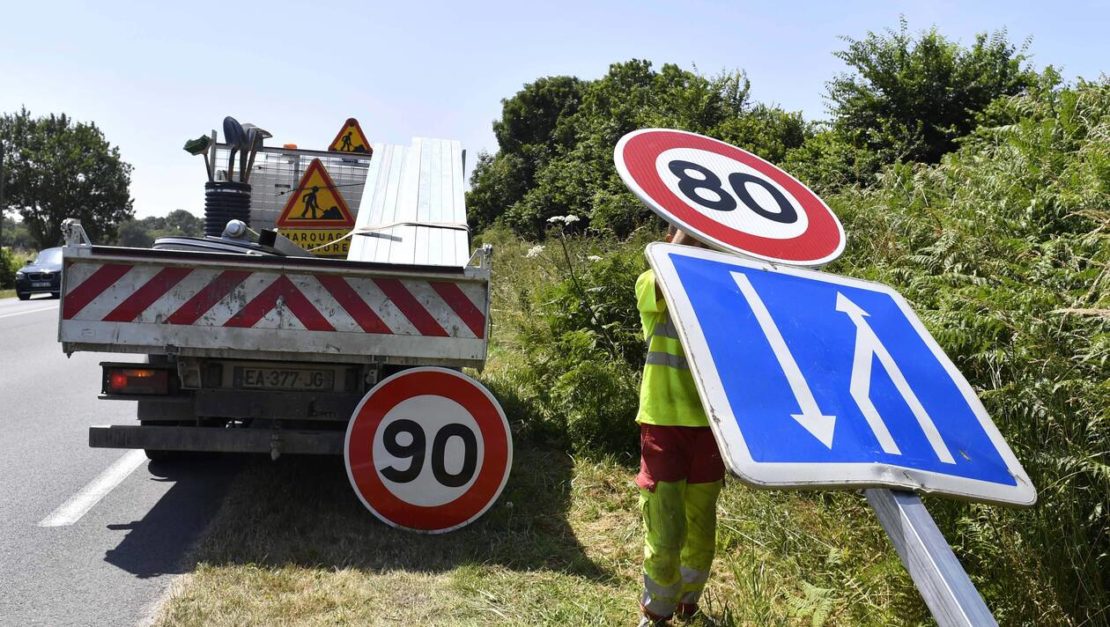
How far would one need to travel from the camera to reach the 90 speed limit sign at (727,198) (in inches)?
93.8

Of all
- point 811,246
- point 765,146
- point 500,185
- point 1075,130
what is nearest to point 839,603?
point 811,246

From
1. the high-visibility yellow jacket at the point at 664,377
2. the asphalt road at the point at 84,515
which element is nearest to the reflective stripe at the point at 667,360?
the high-visibility yellow jacket at the point at 664,377

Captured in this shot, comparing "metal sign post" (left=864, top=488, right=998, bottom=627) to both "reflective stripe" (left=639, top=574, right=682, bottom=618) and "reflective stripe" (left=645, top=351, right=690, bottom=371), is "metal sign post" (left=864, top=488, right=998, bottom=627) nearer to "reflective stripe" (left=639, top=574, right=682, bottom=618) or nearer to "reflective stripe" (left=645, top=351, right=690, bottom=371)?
"reflective stripe" (left=645, top=351, right=690, bottom=371)

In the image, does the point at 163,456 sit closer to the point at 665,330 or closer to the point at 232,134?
the point at 232,134

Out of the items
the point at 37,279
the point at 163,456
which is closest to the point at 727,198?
the point at 163,456

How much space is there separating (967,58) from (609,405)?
318 inches

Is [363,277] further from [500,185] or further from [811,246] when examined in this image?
[500,185]

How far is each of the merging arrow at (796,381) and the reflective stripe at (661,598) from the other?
205 centimetres

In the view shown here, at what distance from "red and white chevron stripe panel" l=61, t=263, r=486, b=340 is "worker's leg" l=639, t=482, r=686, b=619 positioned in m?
1.76

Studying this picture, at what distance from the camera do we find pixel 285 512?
5246mm

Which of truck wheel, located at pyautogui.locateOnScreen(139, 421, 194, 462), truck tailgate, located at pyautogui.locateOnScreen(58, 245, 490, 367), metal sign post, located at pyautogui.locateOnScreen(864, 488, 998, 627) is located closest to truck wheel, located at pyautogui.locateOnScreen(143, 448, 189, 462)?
truck wheel, located at pyautogui.locateOnScreen(139, 421, 194, 462)

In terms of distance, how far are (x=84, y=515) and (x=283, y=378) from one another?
155 centimetres

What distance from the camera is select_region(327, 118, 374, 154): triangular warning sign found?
945 centimetres

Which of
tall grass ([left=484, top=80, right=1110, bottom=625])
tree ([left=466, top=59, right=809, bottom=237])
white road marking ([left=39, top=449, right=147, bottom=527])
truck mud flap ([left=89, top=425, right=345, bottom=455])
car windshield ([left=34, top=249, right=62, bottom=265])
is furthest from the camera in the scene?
car windshield ([left=34, top=249, right=62, bottom=265])
